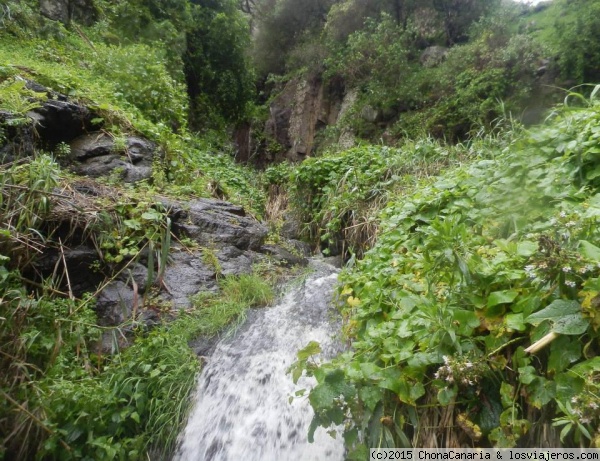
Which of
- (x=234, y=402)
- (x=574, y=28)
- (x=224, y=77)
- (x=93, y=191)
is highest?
(x=224, y=77)

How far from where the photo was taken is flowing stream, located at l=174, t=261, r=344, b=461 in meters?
2.51

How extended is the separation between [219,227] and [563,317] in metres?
3.72

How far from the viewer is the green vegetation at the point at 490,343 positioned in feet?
4.65

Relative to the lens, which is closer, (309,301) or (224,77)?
(309,301)

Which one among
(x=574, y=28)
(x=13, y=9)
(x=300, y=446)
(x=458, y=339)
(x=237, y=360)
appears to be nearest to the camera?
(x=458, y=339)

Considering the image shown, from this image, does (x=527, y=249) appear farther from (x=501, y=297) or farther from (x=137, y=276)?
(x=137, y=276)

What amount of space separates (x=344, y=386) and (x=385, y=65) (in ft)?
31.1

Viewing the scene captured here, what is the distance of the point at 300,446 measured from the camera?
245cm

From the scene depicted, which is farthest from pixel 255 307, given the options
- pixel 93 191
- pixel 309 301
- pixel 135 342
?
pixel 93 191

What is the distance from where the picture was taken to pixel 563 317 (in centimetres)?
143

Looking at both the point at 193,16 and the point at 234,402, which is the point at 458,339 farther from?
the point at 193,16

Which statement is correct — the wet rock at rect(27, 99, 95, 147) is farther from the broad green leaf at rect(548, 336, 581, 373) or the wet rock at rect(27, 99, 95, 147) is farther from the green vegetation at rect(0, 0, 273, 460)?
the broad green leaf at rect(548, 336, 581, 373)

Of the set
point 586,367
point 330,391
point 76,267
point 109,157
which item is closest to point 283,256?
point 76,267

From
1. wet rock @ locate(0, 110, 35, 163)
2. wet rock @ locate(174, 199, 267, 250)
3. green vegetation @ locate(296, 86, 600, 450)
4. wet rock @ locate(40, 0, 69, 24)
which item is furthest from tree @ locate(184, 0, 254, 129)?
green vegetation @ locate(296, 86, 600, 450)
